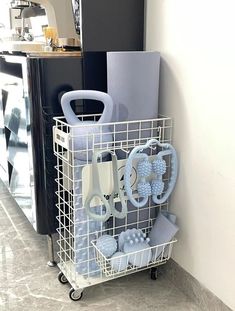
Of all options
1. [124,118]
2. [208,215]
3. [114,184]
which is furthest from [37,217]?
[208,215]

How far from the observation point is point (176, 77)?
3.95 feet

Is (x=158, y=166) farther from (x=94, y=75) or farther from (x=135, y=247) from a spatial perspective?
(x=94, y=75)

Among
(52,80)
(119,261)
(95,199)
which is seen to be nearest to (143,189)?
(95,199)

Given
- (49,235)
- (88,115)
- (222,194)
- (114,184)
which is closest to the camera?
(222,194)

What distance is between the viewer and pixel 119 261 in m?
1.21

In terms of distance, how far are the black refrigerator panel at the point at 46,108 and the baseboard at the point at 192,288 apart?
523 millimetres

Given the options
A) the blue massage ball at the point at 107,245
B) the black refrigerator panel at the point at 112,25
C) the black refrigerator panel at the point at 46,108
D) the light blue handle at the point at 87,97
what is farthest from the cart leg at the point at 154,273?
the black refrigerator panel at the point at 112,25

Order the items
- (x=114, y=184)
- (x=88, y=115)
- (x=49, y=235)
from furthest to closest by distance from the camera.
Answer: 1. (x=49, y=235)
2. (x=88, y=115)
3. (x=114, y=184)

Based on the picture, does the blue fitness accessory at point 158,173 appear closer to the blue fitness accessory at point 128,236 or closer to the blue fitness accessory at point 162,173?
the blue fitness accessory at point 162,173

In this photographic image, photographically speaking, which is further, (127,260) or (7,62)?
(7,62)

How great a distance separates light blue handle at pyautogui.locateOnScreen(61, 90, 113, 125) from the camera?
1.11m

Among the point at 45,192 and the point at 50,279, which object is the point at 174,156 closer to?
the point at 45,192

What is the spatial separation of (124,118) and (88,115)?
16cm

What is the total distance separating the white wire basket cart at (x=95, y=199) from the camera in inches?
44.7
